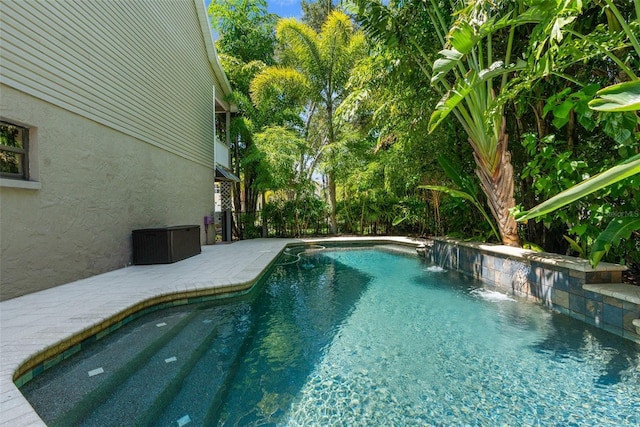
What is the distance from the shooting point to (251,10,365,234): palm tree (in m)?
12.6

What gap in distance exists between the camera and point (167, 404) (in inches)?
96.0

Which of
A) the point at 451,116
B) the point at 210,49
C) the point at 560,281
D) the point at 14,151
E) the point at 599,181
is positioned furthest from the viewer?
the point at 210,49

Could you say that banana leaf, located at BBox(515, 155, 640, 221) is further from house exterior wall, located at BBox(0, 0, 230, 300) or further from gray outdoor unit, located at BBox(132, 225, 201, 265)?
gray outdoor unit, located at BBox(132, 225, 201, 265)

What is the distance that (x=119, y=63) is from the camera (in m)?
6.62

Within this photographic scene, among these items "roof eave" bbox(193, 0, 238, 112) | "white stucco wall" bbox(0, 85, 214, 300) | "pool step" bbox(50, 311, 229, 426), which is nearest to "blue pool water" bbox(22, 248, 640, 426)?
"pool step" bbox(50, 311, 229, 426)

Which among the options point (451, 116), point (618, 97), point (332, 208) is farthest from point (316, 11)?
point (618, 97)

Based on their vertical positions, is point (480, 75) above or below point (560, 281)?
above

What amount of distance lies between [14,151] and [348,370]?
5.53 meters

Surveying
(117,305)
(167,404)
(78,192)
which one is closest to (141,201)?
(78,192)

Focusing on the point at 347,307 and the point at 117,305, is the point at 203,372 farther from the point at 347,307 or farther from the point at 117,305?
the point at 347,307

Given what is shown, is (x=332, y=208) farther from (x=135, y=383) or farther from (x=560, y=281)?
(x=135, y=383)

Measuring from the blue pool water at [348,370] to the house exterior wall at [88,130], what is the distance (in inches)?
89.7

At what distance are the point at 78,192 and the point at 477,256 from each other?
7947 mm

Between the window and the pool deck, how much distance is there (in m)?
1.81
